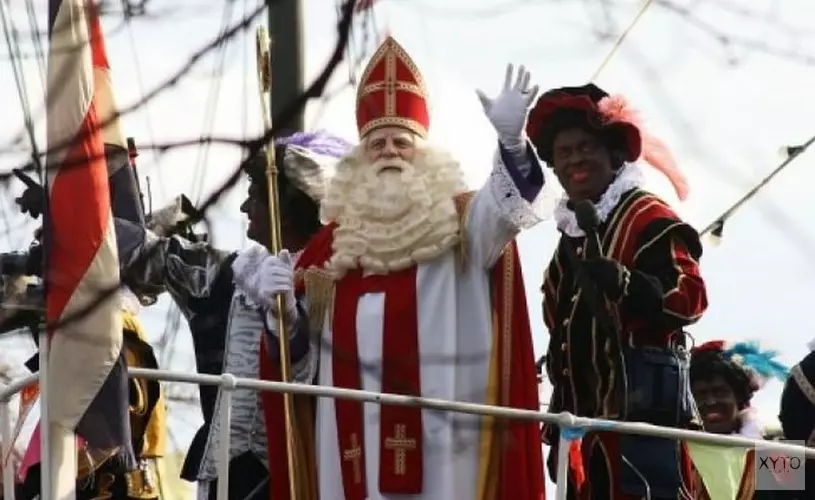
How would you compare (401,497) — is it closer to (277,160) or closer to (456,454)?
(456,454)

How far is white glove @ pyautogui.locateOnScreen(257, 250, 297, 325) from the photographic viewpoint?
22.5ft

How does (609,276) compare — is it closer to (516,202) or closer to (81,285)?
(516,202)

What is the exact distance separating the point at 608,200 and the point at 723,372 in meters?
1.50

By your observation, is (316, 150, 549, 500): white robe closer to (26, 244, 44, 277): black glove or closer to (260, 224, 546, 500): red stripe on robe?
(260, 224, 546, 500): red stripe on robe

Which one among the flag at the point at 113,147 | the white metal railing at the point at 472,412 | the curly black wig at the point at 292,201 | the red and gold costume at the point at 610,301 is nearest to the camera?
the flag at the point at 113,147

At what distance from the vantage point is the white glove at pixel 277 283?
6863 mm

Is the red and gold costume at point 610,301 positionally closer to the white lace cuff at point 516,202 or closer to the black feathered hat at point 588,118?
the black feathered hat at point 588,118

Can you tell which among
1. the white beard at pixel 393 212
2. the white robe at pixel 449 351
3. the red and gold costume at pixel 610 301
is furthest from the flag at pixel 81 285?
the red and gold costume at pixel 610 301

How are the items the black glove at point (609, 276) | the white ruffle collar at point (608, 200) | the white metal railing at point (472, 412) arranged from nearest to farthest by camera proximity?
the white metal railing at point (472, 412), the black glove at point (609, 276), the white ruffle collar at point (608, 200)

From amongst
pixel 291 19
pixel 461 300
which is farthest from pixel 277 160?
pixel 291 19

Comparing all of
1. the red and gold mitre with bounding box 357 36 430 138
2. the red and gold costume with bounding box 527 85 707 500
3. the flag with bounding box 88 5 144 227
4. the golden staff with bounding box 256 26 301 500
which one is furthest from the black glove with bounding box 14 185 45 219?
the red and gold costume with bounding box 527 85 707 500

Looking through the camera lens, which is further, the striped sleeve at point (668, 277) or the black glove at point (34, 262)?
the striped sleeve at point (668, 277)

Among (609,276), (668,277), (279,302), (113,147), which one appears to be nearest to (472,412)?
(609,276)

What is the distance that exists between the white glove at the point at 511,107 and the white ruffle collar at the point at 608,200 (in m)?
0.42
